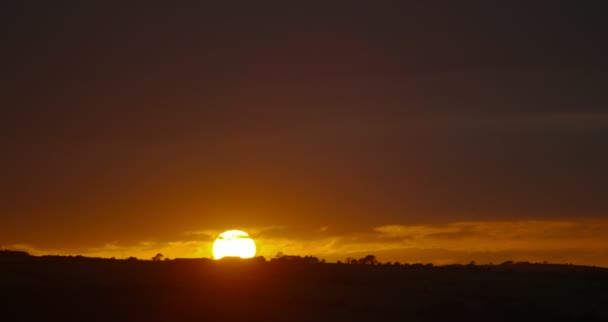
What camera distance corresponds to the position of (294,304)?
41562 mm

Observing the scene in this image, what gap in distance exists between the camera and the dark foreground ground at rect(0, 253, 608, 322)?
39.3 meters

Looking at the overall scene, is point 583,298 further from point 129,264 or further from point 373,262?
point 129,264

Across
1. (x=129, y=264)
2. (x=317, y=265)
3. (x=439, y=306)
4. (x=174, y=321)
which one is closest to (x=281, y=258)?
(x=317, y=265)

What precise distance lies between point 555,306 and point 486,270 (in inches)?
258

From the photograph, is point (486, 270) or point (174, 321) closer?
point (174, 321)

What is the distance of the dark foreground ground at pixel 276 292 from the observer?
39312 mm

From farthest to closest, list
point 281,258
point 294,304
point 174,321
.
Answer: point 281,258 → point 294,304 → point 174,321

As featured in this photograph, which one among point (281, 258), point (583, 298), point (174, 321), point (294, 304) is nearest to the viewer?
point (174, 321)

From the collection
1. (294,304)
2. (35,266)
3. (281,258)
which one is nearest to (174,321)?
(294,304)

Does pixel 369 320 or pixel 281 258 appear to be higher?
pixel 281 258

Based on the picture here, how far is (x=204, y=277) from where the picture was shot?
44.5 meters

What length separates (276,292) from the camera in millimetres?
42969

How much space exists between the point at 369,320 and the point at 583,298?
11120 millimetres

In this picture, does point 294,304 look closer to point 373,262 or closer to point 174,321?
point 174,321
